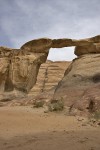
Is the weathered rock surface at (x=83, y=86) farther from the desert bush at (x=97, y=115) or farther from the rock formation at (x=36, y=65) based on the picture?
the desert bush at (x=97, y=115)

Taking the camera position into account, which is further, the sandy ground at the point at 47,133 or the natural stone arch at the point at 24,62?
the natural stone arch at the point at 24,62

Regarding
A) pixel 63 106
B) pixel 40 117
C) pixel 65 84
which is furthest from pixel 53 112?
pixel 65 84

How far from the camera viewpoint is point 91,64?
16.8 m

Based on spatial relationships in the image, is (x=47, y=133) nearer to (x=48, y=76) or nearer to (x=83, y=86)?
(x=83, y=86)

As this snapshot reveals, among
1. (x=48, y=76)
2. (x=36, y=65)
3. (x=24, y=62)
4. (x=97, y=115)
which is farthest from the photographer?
(x=48, y=76)

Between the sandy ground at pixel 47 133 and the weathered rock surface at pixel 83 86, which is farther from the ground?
the weathered rock surface at pixel 83 86

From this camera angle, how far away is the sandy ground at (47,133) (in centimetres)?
594

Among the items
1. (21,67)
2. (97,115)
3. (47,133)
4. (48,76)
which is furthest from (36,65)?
(47,133)

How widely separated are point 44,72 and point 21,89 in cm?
368

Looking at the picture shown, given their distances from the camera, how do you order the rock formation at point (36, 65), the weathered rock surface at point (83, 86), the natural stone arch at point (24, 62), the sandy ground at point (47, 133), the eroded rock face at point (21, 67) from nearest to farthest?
the sandy ground at point (47, 133) → the weathered rock surface at point (83, 86) → the rock formation at point (36, 65) → the natural stone arch at point (24, 62) → the eroded rock face at point (21, 67)

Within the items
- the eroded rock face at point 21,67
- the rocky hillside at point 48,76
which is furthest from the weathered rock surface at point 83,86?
the rocky hillside at point 48,76

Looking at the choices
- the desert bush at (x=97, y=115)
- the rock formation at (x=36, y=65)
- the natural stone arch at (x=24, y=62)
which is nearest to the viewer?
the desert bush at (x=97, y=115)

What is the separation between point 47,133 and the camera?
7590mm

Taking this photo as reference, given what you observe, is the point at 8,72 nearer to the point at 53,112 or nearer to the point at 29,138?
the point at 53,112
